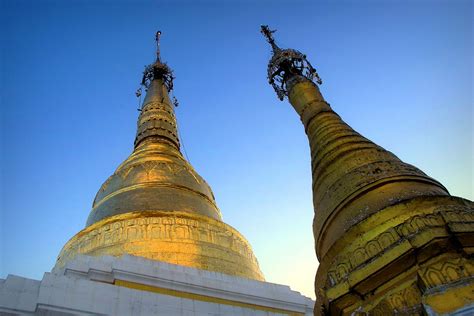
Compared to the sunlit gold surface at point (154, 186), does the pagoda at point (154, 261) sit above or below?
below

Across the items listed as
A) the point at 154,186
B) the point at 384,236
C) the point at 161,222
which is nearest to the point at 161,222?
the point at 161,222

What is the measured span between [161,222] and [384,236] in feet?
17.6

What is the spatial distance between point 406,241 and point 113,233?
585 cm

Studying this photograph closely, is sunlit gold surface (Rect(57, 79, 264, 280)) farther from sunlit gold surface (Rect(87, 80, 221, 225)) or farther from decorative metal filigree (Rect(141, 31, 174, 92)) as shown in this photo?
decorative metal filigree (Rect(141, 31, 174, 92))

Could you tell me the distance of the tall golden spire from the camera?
3.12 meters

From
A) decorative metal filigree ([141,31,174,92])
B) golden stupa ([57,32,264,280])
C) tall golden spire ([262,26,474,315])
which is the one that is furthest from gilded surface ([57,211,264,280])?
decorative metal filigree ([141,31,174,92])

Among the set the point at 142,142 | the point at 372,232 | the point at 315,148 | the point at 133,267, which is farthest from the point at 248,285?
the point at 142,142

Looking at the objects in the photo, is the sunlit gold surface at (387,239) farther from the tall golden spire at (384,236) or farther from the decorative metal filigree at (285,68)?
the decorative metal filigree at (285,68)

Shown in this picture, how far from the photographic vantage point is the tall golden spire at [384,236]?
3.12 metres

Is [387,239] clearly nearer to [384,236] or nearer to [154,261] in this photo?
[384,236]

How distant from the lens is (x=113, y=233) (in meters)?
7.95

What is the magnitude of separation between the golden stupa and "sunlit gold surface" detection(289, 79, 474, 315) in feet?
12.0

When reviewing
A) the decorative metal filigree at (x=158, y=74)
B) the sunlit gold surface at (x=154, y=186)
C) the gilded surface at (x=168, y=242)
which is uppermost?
the decorative metal filigree at (x=158, y=74)

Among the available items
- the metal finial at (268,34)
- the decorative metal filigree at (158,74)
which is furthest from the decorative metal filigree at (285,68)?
the decorative metal filigree at (158,74)
